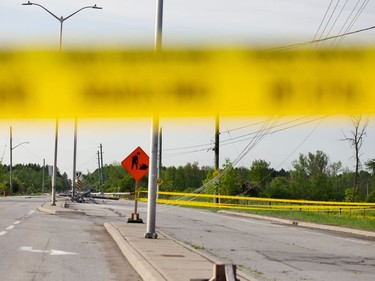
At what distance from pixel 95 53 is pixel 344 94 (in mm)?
1133

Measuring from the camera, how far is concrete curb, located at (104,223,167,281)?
1028 cm

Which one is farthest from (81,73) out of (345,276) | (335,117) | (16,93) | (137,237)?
(137,237)

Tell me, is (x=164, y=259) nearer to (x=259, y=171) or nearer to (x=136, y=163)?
(x=136, y=163)

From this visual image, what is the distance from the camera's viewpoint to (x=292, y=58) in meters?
3.17

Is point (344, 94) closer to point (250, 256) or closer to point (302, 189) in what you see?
point (250, 256)

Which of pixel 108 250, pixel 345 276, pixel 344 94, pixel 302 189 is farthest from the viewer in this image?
pixel 302 189

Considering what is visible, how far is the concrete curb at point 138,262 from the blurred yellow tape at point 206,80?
6844 millimetres

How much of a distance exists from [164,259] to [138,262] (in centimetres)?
77

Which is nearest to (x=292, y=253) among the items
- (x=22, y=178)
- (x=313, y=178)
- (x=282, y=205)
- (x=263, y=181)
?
(x=282, y=205)

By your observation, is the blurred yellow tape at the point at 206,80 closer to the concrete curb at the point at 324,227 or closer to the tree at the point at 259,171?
the concrete curb at the point at 324,227

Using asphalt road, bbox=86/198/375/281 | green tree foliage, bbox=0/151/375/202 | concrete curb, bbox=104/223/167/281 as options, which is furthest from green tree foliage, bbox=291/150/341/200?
concrete curb, bbox=104/223/167/281

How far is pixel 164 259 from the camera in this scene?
1260 cm

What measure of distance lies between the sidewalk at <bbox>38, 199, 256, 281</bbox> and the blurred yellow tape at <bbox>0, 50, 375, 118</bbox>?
6.35 m

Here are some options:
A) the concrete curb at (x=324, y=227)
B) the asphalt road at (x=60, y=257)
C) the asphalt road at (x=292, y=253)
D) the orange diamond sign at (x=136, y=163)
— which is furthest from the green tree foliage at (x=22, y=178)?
the asphalt road at (x=60, y=257)
